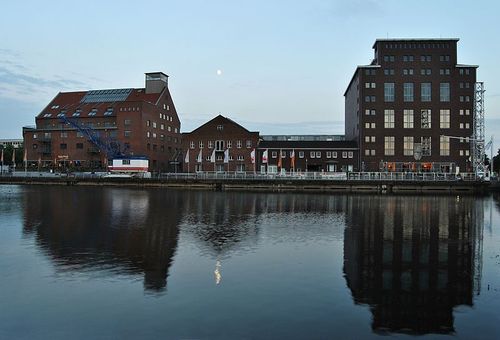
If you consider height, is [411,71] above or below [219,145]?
above

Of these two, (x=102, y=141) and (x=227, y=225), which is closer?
(x=227, y=225)

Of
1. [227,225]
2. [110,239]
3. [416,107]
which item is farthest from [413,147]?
[110,239]

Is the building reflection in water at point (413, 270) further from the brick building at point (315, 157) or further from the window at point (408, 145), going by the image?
the window at point (408, 145)

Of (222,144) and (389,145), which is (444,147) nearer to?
(389,145)

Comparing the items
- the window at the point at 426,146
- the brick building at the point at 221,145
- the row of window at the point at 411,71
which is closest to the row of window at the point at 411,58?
the row of window at the point at 411,71

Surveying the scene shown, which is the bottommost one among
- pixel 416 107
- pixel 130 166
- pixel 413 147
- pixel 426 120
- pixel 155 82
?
pixel 130 166

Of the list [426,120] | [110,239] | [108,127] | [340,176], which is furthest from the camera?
[108,127]

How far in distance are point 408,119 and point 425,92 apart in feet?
21.2

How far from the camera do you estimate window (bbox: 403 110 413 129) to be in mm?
92500

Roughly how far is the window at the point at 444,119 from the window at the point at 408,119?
5.67m

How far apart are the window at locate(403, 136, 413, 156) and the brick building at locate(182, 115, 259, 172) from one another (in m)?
30.0

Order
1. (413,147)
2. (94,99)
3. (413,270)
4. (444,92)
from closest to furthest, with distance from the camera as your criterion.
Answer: (413,270) < (444,92) < (413,147) < (94,99)

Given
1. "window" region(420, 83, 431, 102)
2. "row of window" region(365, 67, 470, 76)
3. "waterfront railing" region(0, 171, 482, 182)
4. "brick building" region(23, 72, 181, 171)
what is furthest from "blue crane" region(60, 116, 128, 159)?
"window" region(420, 83, 431, 102)

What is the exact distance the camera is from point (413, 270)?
17.6 m
